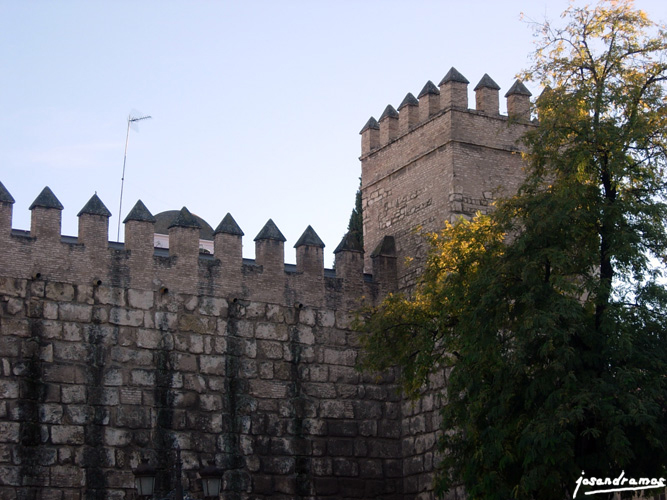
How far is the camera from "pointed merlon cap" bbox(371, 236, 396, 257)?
20422mm

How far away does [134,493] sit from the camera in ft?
55.7

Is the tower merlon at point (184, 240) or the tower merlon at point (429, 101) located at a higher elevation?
the tower merlon at point (429, 101)

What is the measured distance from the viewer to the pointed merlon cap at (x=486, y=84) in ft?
66.4

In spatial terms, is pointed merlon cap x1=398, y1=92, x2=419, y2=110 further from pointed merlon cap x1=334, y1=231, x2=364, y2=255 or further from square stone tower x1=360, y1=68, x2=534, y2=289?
pointed merlon cap x1=334, y1=231, x2=364, y2=255

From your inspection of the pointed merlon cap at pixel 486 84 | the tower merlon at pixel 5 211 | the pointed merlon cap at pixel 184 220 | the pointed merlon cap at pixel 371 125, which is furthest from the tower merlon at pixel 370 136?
the tower merlon at pixel 5 211

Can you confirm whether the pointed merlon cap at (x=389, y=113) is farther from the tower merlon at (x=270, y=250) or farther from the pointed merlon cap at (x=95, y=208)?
the pointed merlon cap at (x=95, y=208)

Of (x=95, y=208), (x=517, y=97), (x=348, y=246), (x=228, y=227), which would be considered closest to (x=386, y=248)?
(x=348, y=246)

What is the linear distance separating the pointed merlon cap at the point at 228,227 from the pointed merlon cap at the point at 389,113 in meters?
3.89

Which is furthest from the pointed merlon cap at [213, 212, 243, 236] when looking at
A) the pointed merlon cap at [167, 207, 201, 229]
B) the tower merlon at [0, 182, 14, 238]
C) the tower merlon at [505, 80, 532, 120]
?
the tower merlon at [505, 80, 532, 120]

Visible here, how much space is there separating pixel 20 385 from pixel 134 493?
2.21 m

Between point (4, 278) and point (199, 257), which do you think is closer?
point (4, 278)

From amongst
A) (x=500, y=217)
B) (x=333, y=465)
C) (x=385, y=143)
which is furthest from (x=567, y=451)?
(x=385, y=143)

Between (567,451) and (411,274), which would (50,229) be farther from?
(567,451)

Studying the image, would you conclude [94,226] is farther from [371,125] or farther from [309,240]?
[371,125]
